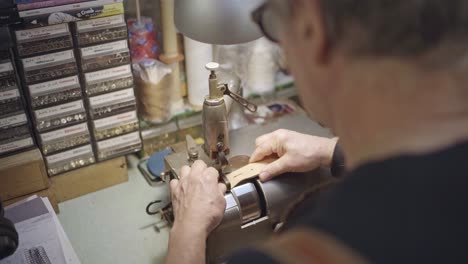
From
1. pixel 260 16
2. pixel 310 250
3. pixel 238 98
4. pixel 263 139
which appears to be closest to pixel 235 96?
pixel 238 98

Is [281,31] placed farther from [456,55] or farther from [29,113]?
[29,113]

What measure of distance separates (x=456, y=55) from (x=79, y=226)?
1105 mm

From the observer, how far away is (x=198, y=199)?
1.01 metres

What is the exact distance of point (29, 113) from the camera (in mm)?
1264

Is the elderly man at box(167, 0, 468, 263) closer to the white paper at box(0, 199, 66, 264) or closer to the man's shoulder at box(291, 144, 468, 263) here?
the man's shoulder at box(291, 144, 468, 263)

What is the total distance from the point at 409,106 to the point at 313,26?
0.40 ft

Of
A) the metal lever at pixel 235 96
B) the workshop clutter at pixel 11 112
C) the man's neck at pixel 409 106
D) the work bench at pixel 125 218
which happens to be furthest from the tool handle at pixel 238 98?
the man's neck at pixel 409 106

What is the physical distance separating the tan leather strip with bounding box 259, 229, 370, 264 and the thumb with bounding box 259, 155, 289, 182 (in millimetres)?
594

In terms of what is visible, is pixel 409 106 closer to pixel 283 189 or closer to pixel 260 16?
pixel 260 16

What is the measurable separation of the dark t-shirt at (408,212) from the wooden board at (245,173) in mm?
617

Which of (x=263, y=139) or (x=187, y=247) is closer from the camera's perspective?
(x=187, y=247)

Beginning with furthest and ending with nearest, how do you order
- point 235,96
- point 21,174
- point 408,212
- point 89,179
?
1. point 89,179
2. point 21,174
3. point 235,96
4. point 408,212

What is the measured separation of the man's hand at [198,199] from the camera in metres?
0.97

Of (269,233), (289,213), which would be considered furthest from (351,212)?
(269,233)
